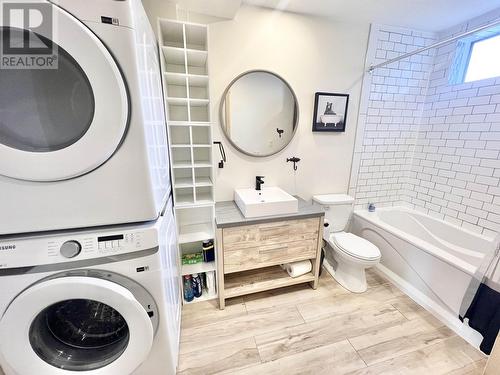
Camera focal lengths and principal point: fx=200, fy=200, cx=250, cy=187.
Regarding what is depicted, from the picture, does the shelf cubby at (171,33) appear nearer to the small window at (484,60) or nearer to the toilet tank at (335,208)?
the toilet tank at (335,208)

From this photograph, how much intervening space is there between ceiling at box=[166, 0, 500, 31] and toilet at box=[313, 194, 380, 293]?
5.20ft

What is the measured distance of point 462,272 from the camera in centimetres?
140

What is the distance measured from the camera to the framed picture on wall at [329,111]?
1.88m

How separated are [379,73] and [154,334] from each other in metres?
2.71

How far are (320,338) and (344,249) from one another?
27.9 inches

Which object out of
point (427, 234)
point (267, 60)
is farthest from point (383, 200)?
point (267, 60)

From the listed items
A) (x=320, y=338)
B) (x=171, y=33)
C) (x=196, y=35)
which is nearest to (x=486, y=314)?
(x=320, y=338)

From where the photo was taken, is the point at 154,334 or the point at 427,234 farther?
the point at 427,234

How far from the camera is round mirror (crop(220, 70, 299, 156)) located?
1679mm

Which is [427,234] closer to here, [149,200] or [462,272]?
[462,272]

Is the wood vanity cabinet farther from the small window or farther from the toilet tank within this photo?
the small window

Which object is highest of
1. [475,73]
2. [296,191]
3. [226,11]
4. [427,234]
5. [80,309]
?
[226,11]

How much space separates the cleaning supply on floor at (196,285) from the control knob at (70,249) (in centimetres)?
107

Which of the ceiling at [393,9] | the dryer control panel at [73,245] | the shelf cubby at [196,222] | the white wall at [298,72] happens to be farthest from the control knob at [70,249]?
the ceiling at [393,9]
